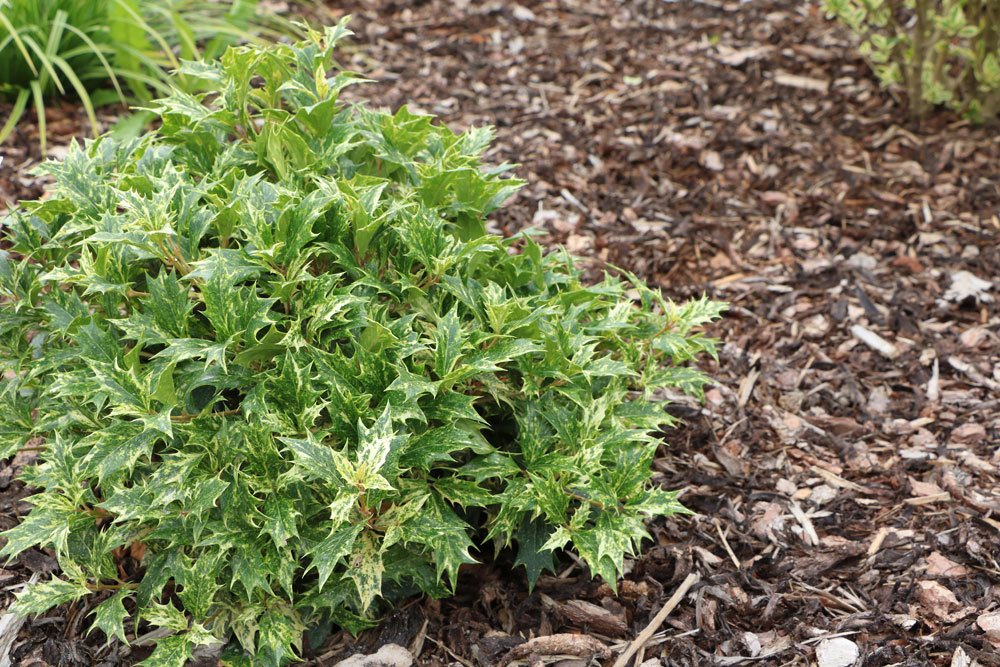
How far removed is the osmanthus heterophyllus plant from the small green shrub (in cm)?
275

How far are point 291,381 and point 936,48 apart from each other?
3.95 meters

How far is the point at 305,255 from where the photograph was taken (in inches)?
79.8

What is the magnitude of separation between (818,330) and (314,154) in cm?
216

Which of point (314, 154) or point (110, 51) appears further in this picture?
point (110, 51)

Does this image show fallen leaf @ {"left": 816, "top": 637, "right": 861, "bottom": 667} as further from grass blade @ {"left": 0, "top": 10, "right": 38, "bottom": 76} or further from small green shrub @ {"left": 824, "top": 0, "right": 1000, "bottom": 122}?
grass blade @ {"left": 0, "top": 10, "right": 38, "bottom": 76}

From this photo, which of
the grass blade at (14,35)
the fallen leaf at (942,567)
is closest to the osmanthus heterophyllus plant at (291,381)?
the fallen leaf at (942,567)

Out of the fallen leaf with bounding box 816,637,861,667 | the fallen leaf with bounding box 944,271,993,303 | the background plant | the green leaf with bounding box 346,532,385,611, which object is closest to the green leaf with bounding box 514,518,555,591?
the green leaf with bounding box 346,532,385,611

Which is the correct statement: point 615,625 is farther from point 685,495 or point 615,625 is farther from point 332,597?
point 332,597

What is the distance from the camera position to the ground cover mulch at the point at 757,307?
95.0 inches

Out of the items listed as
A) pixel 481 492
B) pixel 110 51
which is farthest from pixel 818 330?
pixel 110 51

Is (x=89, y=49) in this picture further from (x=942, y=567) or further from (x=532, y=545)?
(x=942, y=567)

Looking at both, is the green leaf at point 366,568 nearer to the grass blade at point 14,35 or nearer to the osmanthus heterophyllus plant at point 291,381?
the osmanthus heterophyllus plant at point 291,381

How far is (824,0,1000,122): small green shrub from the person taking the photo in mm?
4293

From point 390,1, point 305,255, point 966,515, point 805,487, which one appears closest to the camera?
point 305,255
